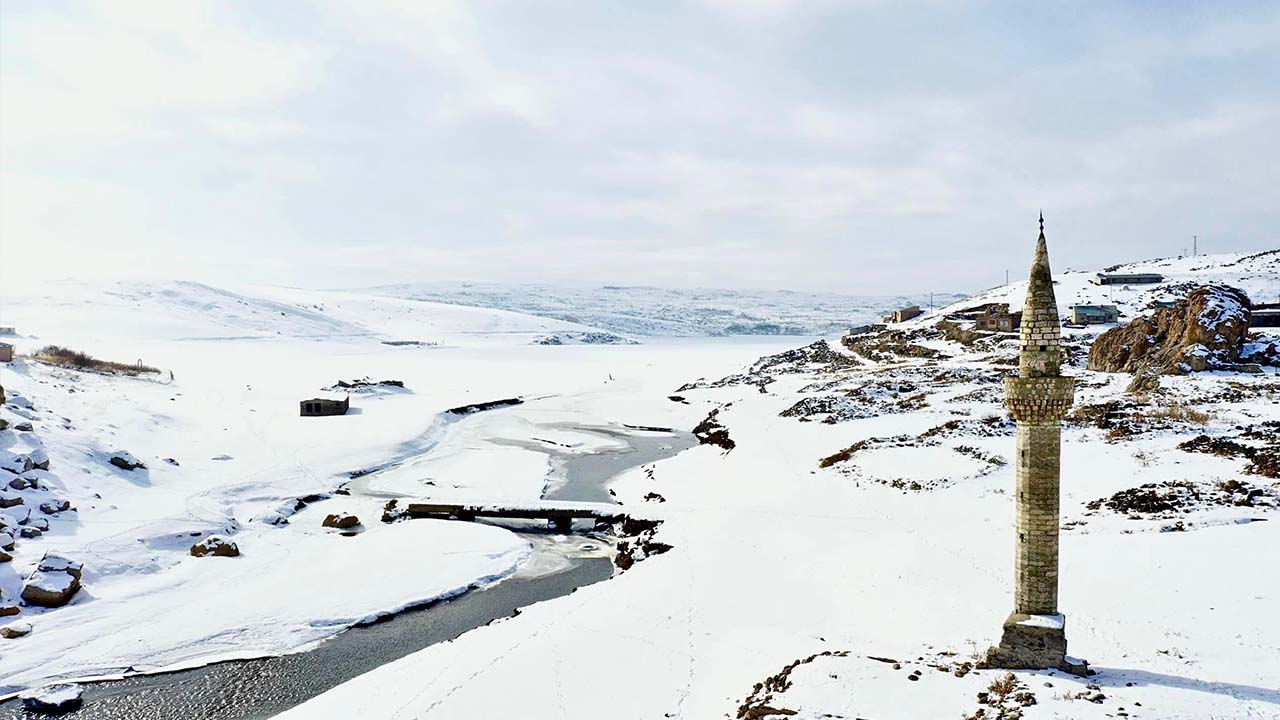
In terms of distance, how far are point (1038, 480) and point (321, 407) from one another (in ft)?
190

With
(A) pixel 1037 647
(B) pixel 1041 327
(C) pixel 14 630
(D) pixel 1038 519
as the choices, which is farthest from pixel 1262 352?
(C) pixel 14 630

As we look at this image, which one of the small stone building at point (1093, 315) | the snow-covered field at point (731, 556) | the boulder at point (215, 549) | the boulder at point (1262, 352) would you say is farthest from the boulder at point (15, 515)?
the small stone building at point (1093, 315)

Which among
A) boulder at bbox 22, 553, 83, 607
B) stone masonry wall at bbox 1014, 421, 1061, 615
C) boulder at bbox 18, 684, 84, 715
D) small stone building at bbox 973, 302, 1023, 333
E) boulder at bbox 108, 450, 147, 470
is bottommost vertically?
boulder at bbox 18, 684, 84, 715

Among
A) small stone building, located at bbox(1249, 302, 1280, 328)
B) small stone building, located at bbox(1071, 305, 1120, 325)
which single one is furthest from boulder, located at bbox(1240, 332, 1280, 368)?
small stone building, located at bbox(1071, 305, 1120, 325)

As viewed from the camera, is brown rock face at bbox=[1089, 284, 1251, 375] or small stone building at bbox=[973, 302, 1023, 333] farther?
small stone building at bbox=[973, 302, 1023, 333]

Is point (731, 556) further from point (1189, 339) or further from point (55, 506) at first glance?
point (1189, 339)

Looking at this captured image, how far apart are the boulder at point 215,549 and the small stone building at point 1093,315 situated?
81.5m

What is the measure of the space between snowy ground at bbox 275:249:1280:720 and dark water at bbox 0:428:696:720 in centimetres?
154

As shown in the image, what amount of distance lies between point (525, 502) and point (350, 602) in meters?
12.8

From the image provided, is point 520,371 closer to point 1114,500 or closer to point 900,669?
point 1114,500

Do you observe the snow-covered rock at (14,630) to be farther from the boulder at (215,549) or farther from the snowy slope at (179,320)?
the snowy slope at (179,320)

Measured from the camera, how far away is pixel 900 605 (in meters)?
20.8

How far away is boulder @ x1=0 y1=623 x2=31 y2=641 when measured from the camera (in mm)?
22188

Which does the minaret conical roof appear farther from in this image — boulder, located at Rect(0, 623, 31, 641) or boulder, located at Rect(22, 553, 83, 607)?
boulder, located at Rect(22, 553, 83, 607)
